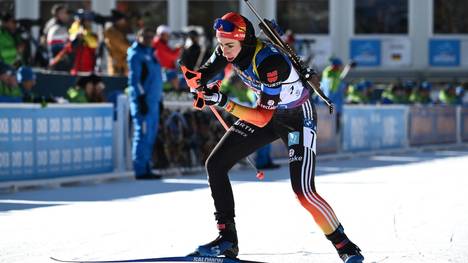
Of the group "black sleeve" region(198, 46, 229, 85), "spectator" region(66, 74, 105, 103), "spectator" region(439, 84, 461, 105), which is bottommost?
"spectator" region(439, 84, 461, 105)

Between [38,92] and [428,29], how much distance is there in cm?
2281

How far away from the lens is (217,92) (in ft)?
25.0

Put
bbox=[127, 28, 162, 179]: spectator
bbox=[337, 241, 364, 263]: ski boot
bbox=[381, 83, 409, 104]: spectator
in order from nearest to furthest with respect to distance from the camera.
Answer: bbox=[337, 241, 364, 263]: ski boot
bbox=[127, 28, 162, 179]: spectator
bbox=[381, 83, 409, 104]: spectator

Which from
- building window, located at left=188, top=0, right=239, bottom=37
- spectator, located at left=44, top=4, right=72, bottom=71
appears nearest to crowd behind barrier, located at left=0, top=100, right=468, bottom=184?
spectator, located at left=44, top=4, right=72, bottom=71

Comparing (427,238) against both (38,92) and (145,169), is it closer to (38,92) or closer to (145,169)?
(145,169)

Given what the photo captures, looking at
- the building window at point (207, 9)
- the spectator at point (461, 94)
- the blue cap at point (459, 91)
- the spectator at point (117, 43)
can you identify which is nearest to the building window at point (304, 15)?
the building window at point (207, 9)

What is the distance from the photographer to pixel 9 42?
56.6 feet

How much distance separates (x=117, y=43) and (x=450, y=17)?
2129 centimetres

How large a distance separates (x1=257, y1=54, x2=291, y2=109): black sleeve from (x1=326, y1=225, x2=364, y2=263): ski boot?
3.17ft

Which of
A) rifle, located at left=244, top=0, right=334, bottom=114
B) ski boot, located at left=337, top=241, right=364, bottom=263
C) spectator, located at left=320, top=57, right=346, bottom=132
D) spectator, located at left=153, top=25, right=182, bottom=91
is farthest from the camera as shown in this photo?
spectator, located at left=320, top=57, right=346, bottom=132

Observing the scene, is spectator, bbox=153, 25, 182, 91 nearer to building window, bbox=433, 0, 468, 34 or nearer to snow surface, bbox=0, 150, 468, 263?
Result: snow surface, bbox=0, 150, 468, 263

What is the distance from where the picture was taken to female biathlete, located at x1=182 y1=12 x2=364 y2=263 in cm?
765

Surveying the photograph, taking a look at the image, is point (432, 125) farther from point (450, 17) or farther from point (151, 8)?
point (151, 8)

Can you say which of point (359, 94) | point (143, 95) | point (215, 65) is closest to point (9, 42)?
point (143, 95)
